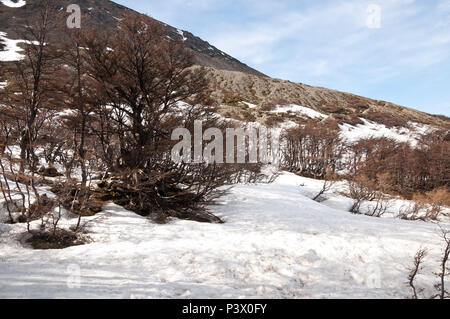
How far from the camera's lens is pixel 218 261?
5.14 m

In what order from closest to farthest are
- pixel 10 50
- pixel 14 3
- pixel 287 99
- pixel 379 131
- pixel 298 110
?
pixel 379 131
pixel 10 50
pixel 298 110
pixel 287 99
pixel 14 3

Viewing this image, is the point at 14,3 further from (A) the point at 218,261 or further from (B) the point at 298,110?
(A) the point at 218,261

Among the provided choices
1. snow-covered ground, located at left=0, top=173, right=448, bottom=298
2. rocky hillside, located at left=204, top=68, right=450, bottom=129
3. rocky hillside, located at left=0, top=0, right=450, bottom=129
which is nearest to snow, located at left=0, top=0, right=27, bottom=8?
rocky hillside, located at left=0, top=0, right=450, bottom=129

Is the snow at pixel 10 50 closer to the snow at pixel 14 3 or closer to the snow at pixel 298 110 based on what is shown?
the snow at pixel 14 3

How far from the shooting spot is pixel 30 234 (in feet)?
19.0

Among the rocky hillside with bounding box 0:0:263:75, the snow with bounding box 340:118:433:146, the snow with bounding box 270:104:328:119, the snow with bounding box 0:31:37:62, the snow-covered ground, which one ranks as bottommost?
the snow-covered ground

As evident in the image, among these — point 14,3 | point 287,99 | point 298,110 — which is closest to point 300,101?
point 287,99

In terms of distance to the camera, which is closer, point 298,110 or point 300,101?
point 298,110

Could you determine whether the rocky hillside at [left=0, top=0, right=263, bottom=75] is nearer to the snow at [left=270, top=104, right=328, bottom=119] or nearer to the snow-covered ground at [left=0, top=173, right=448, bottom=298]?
the snow at [left=270, top=104, right=328, bottom=119]

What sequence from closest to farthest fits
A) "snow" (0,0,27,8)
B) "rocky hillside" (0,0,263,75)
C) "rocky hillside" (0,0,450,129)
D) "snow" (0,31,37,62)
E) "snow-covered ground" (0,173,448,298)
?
"snow-covered ground" (0,173,448,298) → "snow" (0,31,37,62) → "rocky hillside" (0,0,450,129) → "rocky hillside" (0,0,263,75) → "snow" (0,0,27,8)

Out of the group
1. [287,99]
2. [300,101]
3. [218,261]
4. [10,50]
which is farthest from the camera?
[300,101]

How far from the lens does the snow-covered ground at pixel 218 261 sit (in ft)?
12.7

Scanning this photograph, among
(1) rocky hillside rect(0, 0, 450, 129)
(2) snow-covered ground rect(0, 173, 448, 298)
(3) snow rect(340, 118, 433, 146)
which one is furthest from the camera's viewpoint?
(1) rocky hillside rect(0, 0, 450, 129)

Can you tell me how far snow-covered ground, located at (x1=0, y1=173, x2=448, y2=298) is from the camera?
12.7ft
